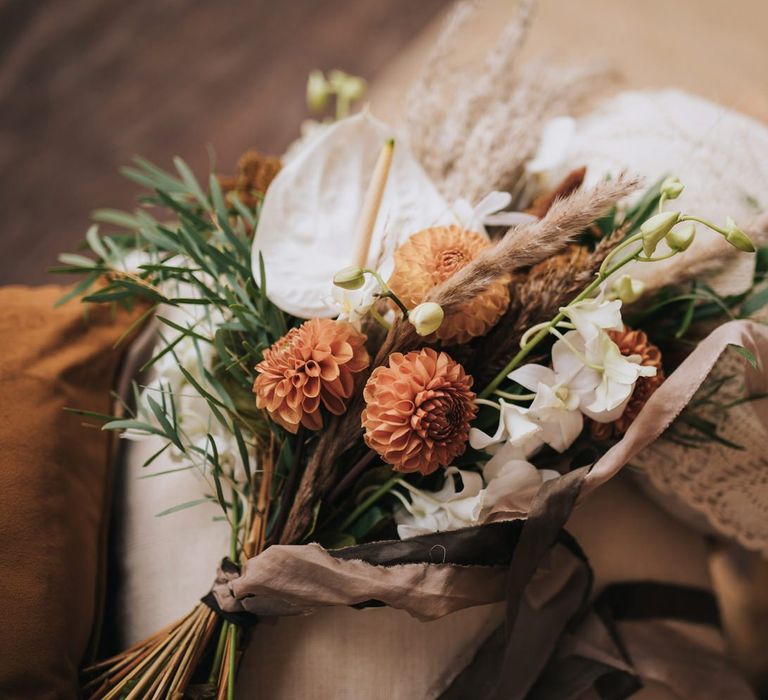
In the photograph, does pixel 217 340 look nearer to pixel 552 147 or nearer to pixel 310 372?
pixel 310 372

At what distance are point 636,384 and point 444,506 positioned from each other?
8.0 inches

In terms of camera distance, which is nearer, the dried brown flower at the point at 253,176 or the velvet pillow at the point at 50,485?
the velvet pillow at the point at 50,485

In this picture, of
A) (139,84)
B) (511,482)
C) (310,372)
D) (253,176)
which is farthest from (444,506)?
(139,84)

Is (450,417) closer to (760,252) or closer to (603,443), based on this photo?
(603,443)

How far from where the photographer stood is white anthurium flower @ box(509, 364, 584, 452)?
498 mm

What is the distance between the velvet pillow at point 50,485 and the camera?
54cm

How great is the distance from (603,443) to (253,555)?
1.11 feet

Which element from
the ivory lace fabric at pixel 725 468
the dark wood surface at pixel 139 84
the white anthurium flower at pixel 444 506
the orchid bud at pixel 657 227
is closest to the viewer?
the orchid bud at pixel 657 227

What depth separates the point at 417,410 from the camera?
48 cm

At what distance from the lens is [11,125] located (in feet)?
4.36

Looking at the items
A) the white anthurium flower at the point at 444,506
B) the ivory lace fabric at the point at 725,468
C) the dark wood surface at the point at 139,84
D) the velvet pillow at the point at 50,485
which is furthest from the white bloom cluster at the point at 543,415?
the dark wood surface at the point at 139,84

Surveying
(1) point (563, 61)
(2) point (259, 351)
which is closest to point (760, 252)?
(2) point (259, 351)

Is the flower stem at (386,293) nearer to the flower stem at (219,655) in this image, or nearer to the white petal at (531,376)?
the white petal at (531,376)

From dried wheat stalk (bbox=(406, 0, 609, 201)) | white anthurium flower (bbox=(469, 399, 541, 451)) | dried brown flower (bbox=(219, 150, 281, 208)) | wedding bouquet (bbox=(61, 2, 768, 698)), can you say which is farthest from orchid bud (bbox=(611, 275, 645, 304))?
dried brown flower (bbox=(219, 150, 281, 208))
